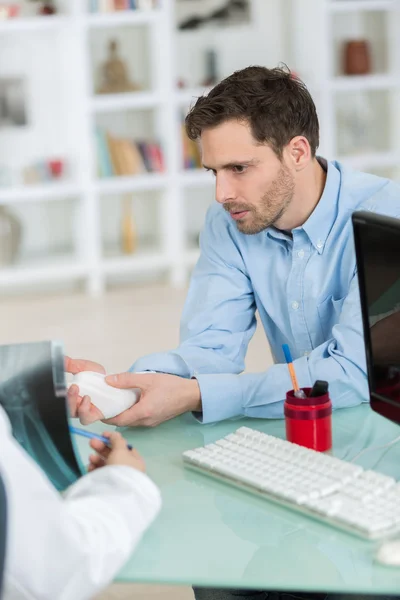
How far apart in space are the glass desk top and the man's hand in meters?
0.14

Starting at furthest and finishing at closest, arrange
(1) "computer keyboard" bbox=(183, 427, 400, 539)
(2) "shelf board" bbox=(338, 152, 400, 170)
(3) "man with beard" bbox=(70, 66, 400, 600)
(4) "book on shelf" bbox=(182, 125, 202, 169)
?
(2) "shelf board" bbox=(338, 152, 400, 170) → (4) "book on shelf" bbox=(182, 125, 202, 169) → (3) "man with beard" bbox=(70, 66, 400, 600) → (1) "computer keyboard" bbox=(183, 427, 400, 539)

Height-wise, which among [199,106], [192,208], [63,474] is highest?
[199,106]

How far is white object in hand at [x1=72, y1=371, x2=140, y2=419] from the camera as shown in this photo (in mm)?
1699

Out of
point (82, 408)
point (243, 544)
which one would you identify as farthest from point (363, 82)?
point (243, 544)

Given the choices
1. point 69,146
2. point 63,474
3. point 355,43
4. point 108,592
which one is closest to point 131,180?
point 69,146

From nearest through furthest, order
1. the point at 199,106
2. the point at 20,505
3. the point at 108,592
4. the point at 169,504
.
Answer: the point at 20,505 < the point at 169,504 < the point at 199,106 < the point at 108,592

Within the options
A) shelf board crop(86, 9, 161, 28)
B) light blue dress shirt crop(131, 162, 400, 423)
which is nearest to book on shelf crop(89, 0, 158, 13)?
shelf board crop(86, 9, 161, 28)

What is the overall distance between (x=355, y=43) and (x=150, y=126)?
1353mm

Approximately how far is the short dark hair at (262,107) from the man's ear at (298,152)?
14mm

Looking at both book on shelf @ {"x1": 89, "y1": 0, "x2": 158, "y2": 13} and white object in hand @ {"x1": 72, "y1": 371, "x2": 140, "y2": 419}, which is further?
book on shelf @ {"x1": 89, "y1": 0, "x2": 158, "y2": 13}

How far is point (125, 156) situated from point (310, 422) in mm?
4251

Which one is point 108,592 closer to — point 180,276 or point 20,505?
point 20,505

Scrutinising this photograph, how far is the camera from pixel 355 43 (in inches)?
231

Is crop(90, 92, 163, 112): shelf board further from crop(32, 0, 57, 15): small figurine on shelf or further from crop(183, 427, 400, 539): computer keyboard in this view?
crop(183, 427, 400, 539): computer keyboard
